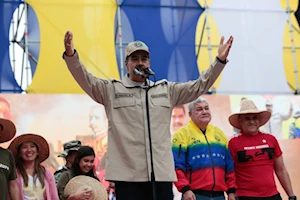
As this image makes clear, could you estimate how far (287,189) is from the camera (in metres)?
3.68

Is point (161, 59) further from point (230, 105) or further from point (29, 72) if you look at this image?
point (29, 72)

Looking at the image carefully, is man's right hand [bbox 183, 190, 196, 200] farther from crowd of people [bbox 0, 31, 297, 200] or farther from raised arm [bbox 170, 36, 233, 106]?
raised arm [bbox 170, 36, 233, 106]

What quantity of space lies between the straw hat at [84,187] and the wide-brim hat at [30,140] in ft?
0.93

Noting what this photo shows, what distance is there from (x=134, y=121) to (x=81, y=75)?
1.12 ft

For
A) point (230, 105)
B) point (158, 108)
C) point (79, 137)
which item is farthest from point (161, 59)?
point (158, 108)

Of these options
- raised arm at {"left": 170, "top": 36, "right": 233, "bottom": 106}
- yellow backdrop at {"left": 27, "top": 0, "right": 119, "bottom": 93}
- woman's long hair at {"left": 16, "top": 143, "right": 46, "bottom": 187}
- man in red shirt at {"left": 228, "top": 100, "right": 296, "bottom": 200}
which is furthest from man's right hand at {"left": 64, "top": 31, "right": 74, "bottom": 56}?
yellow backdrop at {"left": 27, "top": 0, "right": 119, "bottom": 93}

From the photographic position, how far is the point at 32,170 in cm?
345

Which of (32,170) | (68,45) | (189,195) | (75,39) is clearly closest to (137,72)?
(68,45)

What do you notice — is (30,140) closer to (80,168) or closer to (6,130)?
(6,130)

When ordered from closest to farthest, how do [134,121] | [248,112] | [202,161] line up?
[134,121]
[202,161]
[248,112]

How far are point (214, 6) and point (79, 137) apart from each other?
3.04m

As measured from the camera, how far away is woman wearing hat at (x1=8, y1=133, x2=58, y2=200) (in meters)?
3.34

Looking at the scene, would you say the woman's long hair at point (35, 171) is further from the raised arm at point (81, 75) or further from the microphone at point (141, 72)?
the microphone at point (141, 72)

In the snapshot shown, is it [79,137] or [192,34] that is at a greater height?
[192,34]
